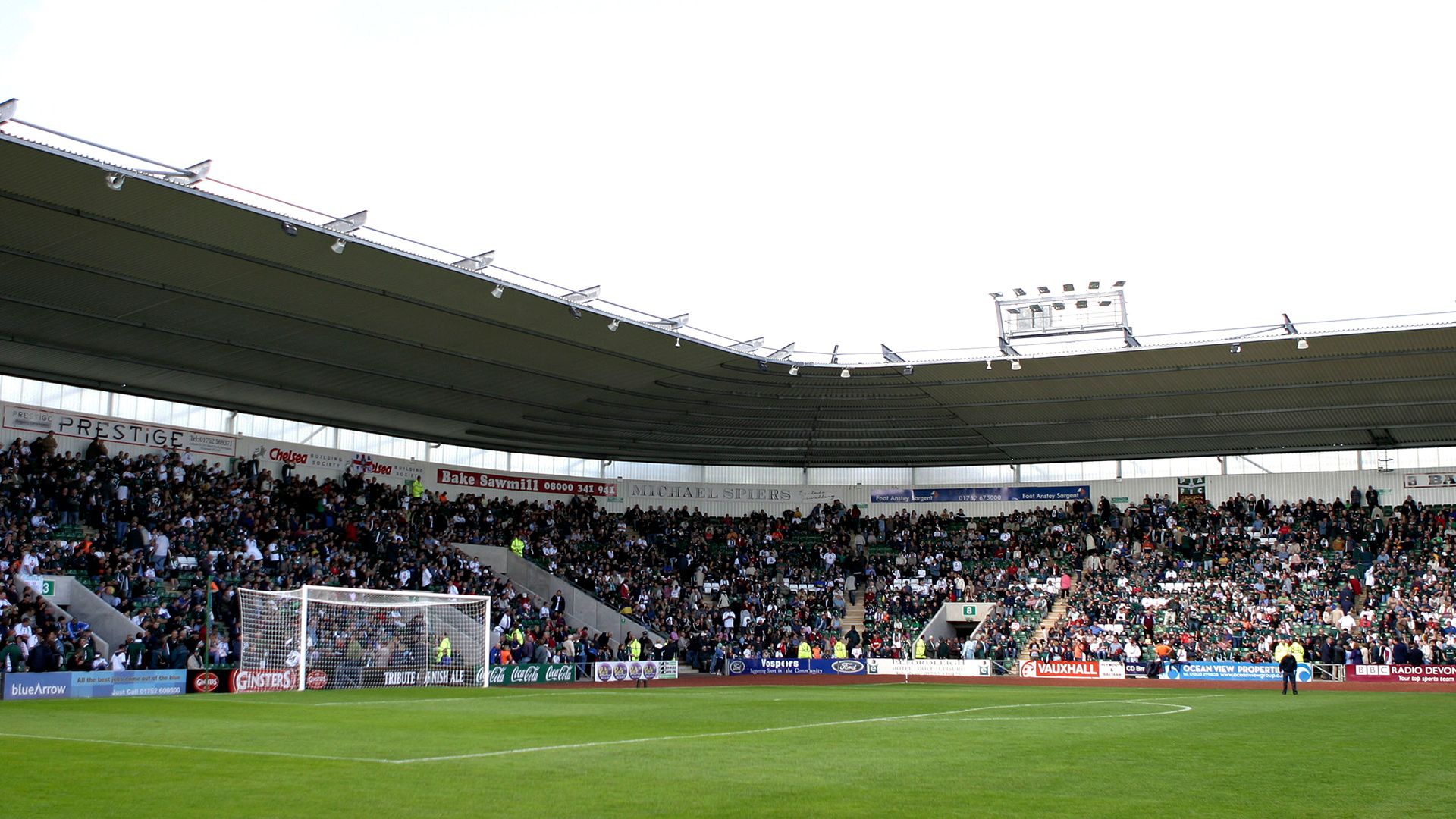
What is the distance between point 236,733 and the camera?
1502 cm

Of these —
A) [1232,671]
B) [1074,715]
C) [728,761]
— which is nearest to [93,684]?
[728,761]

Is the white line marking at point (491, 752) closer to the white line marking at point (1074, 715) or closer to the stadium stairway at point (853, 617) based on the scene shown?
the white line marking at point (1074, 715)

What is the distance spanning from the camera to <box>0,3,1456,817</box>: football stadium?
39.1 feet

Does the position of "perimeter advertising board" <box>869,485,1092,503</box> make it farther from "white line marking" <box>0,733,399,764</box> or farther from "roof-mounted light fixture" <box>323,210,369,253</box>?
"white line marking" <box>0,733,399,764</box>

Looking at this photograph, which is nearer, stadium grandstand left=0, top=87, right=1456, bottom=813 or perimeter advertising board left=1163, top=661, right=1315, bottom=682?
stadium grandstand left=0, top=87, right=1456, bottom=813

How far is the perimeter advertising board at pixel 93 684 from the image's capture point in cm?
2423

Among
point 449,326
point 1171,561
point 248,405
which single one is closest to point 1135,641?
point 1171,561

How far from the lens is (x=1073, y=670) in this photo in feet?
132

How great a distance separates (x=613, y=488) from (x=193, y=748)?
42.0 meters

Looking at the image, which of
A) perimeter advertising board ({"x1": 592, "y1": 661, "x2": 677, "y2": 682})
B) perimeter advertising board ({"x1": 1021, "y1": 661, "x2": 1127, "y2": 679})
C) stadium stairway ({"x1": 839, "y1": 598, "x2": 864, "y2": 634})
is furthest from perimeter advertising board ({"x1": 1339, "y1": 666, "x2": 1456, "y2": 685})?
perimeter advertising board ({"x1": 592, "y1": 661, "x2": 677, "y2": 682})

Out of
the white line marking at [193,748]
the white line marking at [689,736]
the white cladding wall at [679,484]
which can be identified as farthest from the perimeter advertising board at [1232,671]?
the white line marking at [193,748]

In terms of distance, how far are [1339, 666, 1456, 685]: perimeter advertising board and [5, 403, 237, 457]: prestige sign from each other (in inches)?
1437

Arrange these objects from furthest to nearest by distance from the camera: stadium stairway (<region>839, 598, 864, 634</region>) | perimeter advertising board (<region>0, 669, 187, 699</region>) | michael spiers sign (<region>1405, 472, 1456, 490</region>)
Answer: stadium stairway (<region>839, 598, 864, 634</region>) → michael spiers sign (<region>1405, 472, 1456, 490</region>) → perimeter advertising board (<region>0, 669, 187, 699</region>)

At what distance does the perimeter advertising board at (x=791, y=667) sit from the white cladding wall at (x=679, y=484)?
41.4 feet
